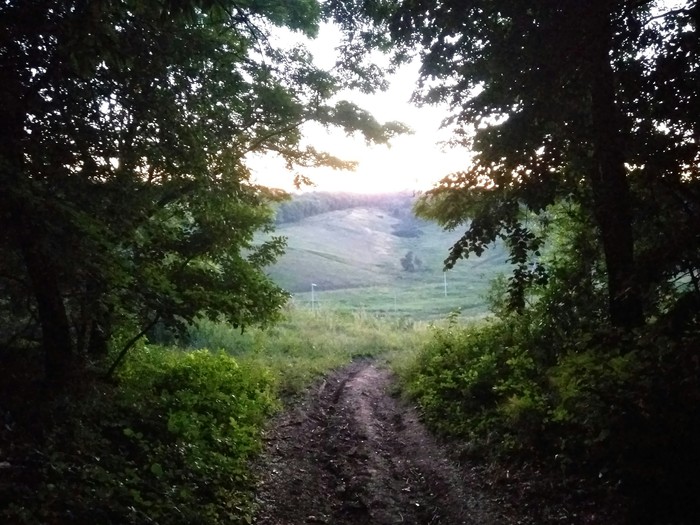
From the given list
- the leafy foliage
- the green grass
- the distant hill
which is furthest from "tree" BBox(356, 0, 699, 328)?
the distant hill

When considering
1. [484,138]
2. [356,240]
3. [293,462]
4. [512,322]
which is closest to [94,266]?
[293,462]

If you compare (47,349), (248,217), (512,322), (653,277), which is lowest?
(512,322)

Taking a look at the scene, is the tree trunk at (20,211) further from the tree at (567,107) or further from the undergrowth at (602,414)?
the undergrowth at (602,414)

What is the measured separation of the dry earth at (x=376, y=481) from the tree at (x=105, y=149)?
2784 mm

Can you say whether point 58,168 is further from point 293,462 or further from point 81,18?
point 293,462

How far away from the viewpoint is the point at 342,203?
81562mm

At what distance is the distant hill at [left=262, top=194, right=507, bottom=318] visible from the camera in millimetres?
43719

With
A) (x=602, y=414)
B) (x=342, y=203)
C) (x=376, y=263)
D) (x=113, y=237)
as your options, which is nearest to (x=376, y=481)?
(x=602, y=414)

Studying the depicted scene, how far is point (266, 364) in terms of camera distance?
14.8 m

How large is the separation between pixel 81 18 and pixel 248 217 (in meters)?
5.95

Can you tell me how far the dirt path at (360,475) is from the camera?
6535 millimetres

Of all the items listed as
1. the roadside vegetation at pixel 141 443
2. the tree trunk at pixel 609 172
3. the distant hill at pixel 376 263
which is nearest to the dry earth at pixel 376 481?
the roadside vegetation at pixel 141 443

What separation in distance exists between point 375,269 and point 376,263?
252 cm

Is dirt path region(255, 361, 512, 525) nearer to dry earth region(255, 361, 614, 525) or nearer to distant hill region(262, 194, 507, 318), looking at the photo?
dry earth region(255, 361, 614, 525)
